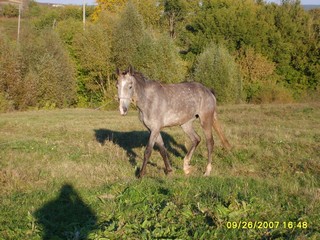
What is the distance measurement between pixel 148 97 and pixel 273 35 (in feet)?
141

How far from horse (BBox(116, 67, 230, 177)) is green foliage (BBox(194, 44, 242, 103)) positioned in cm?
2997

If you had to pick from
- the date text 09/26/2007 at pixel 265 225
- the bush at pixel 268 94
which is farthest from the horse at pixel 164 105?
the bush at pixel 268 94

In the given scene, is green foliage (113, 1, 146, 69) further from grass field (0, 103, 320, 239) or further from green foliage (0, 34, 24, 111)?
grass field (0, 103, 320, 239)

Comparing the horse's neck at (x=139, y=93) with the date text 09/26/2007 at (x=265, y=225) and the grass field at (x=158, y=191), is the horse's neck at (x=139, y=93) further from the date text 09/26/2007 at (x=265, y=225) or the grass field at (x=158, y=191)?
the date text 09/26/2007 at (x=265, y=225)

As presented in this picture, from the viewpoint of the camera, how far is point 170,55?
38562 millimetres

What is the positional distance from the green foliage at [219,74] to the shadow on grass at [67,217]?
3376 cm

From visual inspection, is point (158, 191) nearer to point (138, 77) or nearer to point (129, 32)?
point (138, 77)

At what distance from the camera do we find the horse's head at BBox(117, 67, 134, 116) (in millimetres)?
9258

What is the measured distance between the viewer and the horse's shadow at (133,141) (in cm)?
1288

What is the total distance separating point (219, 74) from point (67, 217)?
117 ft

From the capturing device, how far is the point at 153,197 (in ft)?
23.5

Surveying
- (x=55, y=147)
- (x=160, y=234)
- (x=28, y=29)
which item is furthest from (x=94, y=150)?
(x=28, y=29)

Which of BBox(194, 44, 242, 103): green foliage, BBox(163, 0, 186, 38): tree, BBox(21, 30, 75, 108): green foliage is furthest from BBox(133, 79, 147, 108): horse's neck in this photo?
BBox(163, 0, 186, 38): tree

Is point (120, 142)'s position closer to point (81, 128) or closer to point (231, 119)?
point (81, 128)
